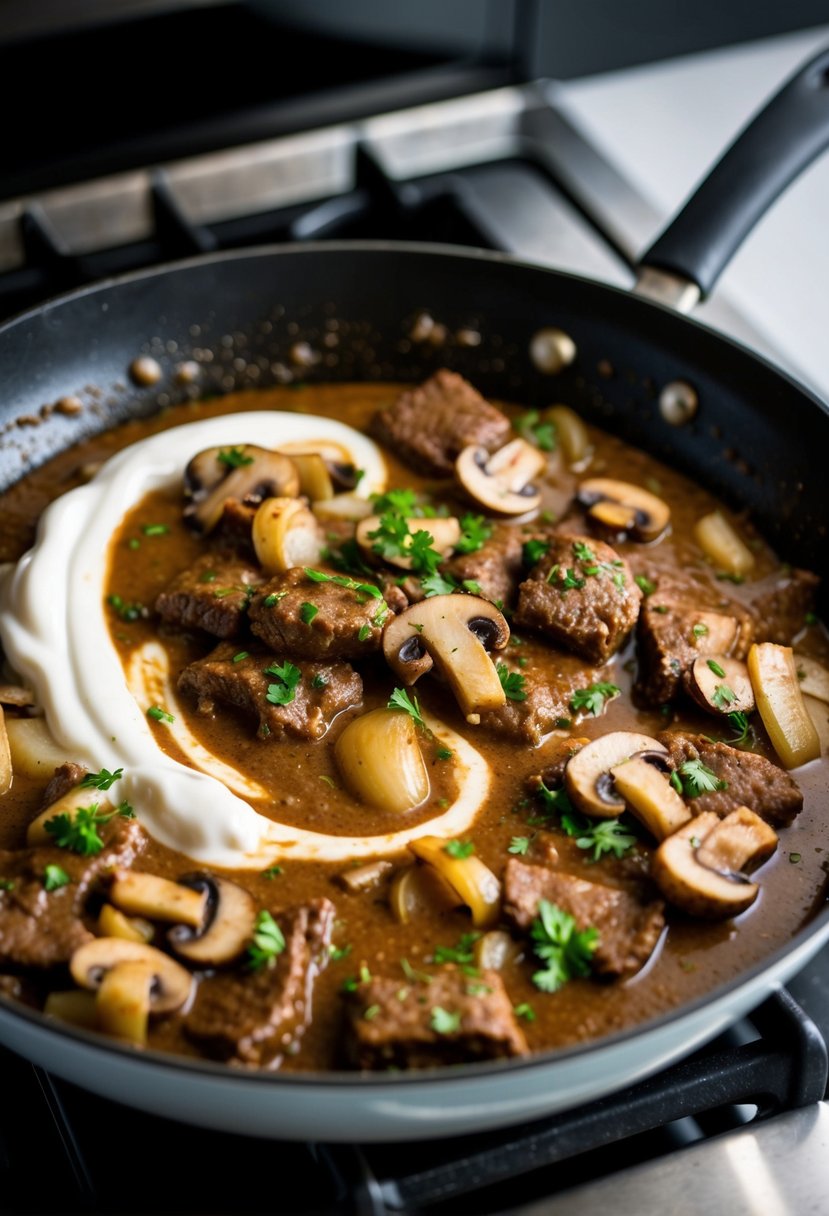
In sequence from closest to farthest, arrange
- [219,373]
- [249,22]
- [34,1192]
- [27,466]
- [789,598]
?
[34,1192], [789,598], [27,466], [219,373], [249,22]

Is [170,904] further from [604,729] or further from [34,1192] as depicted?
[604,729]

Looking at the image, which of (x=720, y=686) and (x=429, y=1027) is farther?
(x=720, y=686)

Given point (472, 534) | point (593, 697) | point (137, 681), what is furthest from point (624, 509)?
point (137, 681)

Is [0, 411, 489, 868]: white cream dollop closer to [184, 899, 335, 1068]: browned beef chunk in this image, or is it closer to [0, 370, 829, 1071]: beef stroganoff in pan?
[0, 370, 829, 1071]: beef stroganoff in pan

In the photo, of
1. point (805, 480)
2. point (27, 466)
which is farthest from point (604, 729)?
point (27, 466)

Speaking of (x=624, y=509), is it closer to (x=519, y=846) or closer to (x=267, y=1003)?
(x=519, y=846)

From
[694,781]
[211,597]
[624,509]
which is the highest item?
[624,509]

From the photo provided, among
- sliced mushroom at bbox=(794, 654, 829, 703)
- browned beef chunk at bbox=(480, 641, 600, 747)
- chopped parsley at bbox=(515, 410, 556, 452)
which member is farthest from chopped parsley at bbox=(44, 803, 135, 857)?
chopped parsley at bbox=(515, 410, 556, 452)
